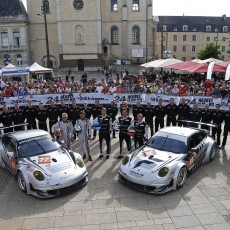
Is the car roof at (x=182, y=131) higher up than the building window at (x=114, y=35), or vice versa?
the building window at (x=114, y=35)

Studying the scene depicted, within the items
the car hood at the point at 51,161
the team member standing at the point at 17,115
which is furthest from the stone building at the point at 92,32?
the car hood at the point at 51,161

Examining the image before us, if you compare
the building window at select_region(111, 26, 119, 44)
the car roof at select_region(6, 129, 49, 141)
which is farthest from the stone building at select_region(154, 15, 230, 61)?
the car roof at select_region(6, 129, 49, 141)

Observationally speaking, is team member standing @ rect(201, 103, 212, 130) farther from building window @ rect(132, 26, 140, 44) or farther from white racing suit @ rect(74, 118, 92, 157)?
building window @ rect(132, 26, 140, 44)

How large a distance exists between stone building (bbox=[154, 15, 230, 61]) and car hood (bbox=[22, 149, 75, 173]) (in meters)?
67.3

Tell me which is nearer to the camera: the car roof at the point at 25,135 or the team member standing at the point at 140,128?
the car roof at the point at 25,135

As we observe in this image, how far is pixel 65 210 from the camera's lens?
7219mm

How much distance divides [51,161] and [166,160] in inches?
133

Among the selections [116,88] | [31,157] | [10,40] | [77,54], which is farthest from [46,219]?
[10,40]

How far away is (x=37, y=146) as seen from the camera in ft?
29.2

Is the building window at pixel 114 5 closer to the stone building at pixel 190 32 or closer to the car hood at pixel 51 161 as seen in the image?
the stone building at pixel 190 32

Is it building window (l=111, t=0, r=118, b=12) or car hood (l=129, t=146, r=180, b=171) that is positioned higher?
building window (l=111, t=0, r=118, b=12)

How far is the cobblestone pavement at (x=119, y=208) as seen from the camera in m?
6.60

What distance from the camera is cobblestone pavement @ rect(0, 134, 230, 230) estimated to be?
21.6 feet

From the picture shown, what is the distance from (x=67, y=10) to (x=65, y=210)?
46421 mm
